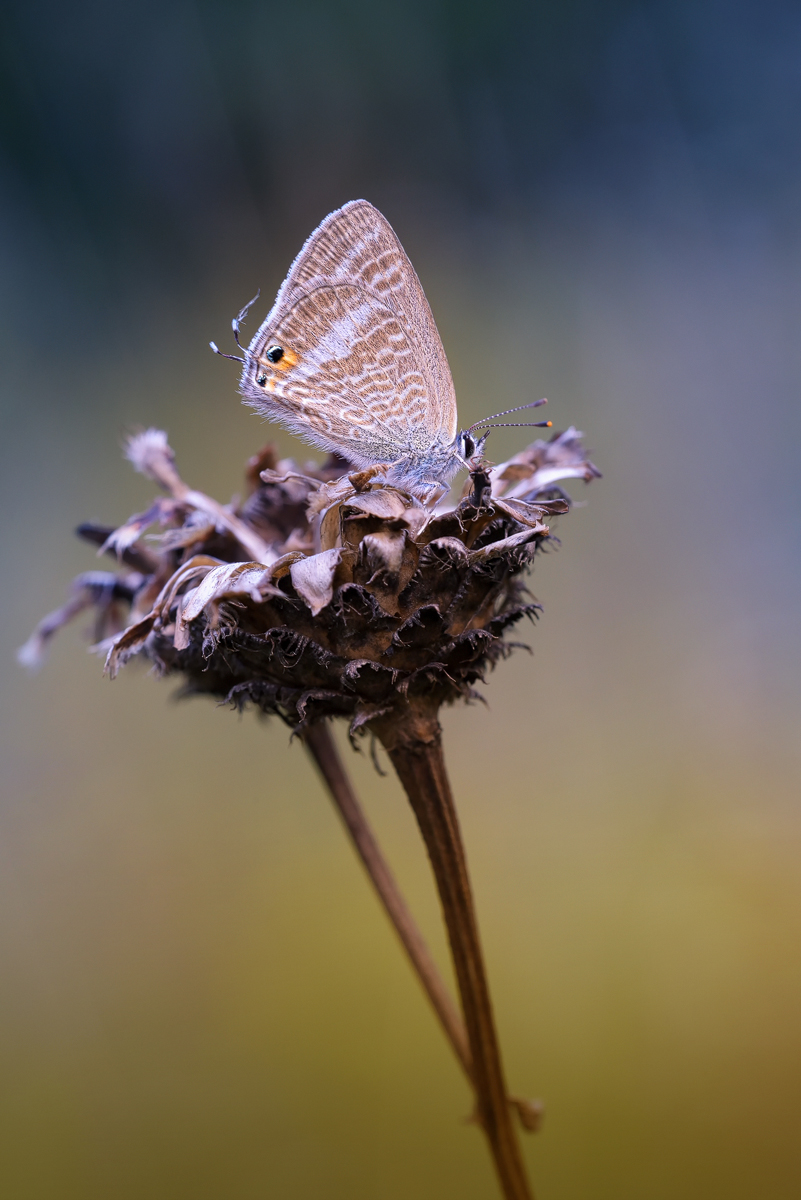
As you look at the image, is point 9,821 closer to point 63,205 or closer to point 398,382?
point 63,205

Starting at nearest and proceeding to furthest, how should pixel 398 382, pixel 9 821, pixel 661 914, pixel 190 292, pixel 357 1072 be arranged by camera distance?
pixel 398 382, pixel 357 1072, pixel 661 914, pixel 9 821, pixel 190 292

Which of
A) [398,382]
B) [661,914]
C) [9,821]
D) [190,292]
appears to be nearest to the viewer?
[398,382]

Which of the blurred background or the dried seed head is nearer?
the dried seed head

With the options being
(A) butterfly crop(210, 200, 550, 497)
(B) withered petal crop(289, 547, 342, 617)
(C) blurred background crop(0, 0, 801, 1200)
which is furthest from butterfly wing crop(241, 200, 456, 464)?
(C) blurred background crop(0, 0, 801, 1200)

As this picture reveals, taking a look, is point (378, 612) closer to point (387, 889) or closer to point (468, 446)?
point (468, 446)

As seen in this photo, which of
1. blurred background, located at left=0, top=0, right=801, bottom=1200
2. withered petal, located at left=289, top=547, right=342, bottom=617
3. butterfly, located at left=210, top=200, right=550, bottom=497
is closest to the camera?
withered petal, located at left=289, top=547, right=342, bottom=617

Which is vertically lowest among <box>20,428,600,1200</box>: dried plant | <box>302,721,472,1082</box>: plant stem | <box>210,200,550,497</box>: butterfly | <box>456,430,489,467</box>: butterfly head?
<box>302,721,472,1082</box>: plant stem

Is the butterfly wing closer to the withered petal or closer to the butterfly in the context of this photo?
the butterfly

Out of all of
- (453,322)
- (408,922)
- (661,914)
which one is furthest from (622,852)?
(453,322)
